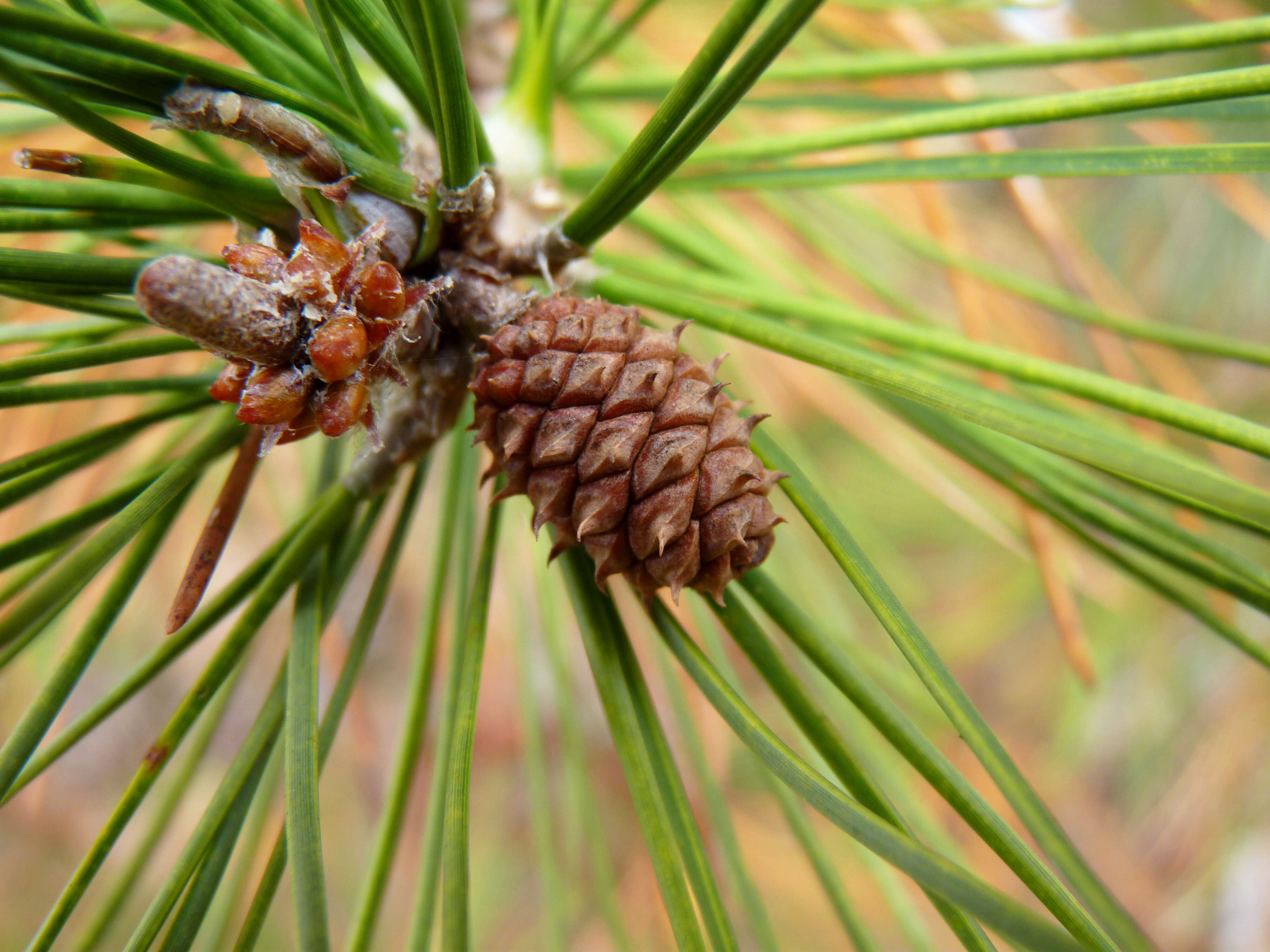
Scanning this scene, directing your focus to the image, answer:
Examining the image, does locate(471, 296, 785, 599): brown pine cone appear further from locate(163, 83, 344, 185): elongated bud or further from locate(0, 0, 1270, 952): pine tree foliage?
locate(163, 83, 344, 185): elongated bud

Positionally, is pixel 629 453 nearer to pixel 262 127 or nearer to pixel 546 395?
pixel 546 395

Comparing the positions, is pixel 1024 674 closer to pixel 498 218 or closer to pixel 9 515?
pixel 498 218

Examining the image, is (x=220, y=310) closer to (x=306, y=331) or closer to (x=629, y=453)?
(x=306, y=331)

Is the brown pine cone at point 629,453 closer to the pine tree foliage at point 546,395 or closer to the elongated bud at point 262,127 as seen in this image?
the pine tree foliage at point 546,395

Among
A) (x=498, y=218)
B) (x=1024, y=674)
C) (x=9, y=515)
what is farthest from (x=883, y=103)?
(x=1024, y=674)

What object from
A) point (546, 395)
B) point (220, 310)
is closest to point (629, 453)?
point (546, 395)

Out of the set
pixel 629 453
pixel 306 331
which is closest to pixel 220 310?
pixel 306 331
